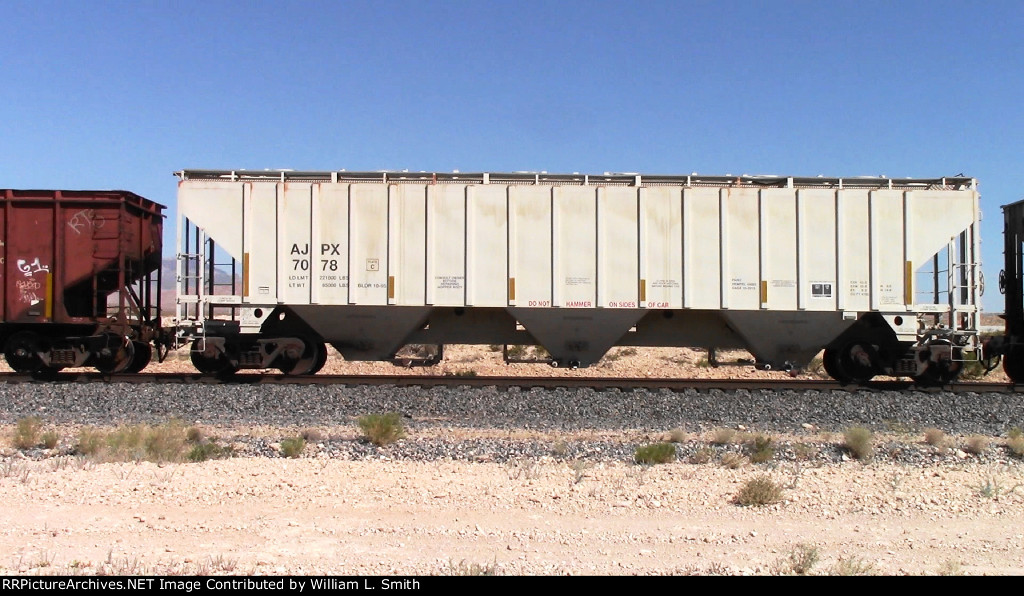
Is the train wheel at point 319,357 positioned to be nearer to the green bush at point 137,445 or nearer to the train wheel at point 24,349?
the green bush at point 137,445

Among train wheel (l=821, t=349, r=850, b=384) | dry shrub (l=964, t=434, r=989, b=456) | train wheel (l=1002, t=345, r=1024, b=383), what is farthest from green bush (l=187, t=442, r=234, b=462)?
train wheel (l=1002, t=345, r=1024, b=383)

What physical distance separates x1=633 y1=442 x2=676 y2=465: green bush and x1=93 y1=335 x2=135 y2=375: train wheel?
34.5ft

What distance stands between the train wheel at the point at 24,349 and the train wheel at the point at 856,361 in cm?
1533

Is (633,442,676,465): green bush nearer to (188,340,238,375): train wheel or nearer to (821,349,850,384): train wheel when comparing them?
(821,349,850,384): train wheel

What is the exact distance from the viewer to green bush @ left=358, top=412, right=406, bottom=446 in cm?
894

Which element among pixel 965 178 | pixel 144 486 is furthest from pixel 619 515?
pixel 965 178

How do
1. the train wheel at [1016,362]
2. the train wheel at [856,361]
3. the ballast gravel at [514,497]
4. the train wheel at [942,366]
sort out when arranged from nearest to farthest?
the ballast gravel at [514,497] → the train wheel at [942,366] → the train wheel at [856,361] → the train wheel at [1016,362]

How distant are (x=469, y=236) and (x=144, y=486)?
7472 mm

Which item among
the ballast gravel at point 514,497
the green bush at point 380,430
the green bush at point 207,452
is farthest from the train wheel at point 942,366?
the green bush at point 207,452

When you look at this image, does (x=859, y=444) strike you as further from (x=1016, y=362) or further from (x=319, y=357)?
(x=319, y=357)

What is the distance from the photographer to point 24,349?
13586 millimetres

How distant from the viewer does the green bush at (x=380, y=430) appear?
8.94m

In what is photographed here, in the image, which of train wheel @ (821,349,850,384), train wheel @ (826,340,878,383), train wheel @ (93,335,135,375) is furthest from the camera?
train wheel @ (821,349,850,384)
